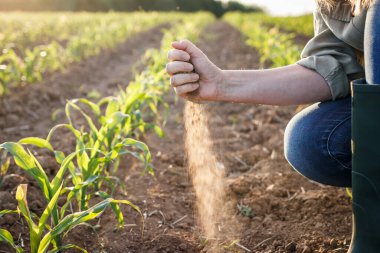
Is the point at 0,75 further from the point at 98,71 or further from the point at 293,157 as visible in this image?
the point at 293,157

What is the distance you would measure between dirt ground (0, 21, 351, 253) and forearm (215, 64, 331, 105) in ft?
1.39

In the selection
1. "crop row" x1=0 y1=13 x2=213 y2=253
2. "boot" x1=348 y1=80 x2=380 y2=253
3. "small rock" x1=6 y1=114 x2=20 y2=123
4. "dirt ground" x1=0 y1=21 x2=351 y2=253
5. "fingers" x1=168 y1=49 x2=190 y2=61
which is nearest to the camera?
"boot" x1=348 y1=80 x2=380 y2=253

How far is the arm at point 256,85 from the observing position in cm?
178

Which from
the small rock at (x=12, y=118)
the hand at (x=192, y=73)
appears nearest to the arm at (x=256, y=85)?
the hand at (x=192, y=73)

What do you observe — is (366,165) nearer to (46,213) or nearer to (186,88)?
(186,88)

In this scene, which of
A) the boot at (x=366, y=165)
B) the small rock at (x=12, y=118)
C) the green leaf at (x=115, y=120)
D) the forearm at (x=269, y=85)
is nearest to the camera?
the boot at (x=366, y=165)

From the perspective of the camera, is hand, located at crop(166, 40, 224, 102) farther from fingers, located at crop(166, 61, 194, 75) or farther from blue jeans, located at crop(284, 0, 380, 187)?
blue jeans, located at crop(284, 0, 380, 187)

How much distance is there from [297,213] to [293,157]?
1.44 ft

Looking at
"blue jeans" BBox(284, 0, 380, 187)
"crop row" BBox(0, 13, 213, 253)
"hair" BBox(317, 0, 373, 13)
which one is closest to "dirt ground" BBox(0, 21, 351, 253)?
"crop row" BBox(0, 13, 213, 253)

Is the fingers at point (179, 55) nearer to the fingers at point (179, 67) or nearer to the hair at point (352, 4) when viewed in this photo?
the fingers at point (179, 67)

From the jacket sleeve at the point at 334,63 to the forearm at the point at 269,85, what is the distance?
0.03 meters

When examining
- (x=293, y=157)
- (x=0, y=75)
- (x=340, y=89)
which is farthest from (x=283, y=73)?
(x=0, y=75)

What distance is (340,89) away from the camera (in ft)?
5.95

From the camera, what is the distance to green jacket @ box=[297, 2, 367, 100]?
1.75m
